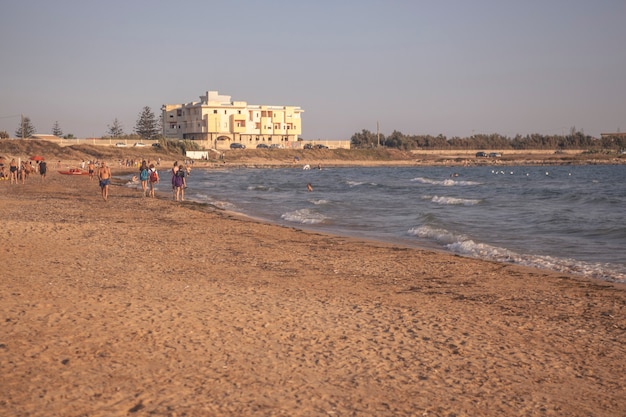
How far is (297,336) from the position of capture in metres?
6.63

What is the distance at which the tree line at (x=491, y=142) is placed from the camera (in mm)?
148625

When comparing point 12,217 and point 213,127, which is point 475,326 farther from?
point 213,127

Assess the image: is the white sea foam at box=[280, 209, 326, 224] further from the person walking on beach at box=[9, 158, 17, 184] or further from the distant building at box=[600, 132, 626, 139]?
the distant building at box=[600, 132, 626, 139]

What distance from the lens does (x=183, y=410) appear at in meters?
4.69

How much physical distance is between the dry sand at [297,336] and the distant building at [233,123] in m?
93.1

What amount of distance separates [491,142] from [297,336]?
157m

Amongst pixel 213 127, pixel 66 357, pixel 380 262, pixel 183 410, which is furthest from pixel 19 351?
pixel 213 127

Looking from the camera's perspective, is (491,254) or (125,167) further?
(125,167)

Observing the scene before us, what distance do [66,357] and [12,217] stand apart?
12.8 m

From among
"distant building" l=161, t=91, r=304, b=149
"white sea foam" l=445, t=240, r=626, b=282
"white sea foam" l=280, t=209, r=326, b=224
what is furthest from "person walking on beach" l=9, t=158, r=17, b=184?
"distant building" l=161, t=91, r=304, b=149

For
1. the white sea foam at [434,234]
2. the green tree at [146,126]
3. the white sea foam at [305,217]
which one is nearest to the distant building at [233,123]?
the green tree at [146,126]

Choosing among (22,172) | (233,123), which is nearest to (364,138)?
(233,123)

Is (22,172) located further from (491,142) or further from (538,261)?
(491,142)

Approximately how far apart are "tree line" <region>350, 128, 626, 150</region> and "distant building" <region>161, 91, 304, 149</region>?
34.6 meters
